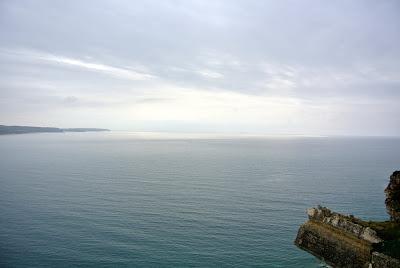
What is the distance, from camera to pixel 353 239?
25.1 metres

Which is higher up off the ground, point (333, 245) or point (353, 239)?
point (353, 239)

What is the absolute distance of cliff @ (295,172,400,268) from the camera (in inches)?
902

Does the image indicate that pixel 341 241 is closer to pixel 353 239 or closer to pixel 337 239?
pixel 337 239

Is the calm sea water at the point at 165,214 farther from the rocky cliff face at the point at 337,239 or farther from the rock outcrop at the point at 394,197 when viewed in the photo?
the rock outcrop at the point at 394,197

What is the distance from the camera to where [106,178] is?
106 meters

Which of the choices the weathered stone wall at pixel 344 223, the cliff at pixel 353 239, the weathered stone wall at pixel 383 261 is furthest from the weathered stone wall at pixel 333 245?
the weathered stone wall at pixel 383 261

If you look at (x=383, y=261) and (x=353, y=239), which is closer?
(x=383, y=261)

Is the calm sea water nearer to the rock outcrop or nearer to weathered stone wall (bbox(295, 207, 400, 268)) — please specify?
weathered stone wall (bbox(295, 207, 400, 268))

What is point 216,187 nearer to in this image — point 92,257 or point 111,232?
point 111,232

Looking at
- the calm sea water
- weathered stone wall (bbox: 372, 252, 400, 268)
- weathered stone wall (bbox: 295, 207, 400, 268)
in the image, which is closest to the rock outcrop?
weathered stone wall (bbox: 295, 207, 400, 268)

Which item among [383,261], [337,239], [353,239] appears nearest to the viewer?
[383,261]

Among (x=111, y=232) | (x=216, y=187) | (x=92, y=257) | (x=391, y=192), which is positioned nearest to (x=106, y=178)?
(x=216, y=187)

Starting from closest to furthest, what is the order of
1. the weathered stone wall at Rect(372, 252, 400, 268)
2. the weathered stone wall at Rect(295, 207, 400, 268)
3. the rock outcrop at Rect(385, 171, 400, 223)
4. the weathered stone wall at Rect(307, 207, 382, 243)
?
the weathered stone wall at Rect(372, 252, 400, 268) < the weathered stone wall at Rect(295, 207, 400, 268) < the weathered stone wall at Rect(307, 207, 382, 243) < the rock outcrop at Rect(385, 171, 400, 223)

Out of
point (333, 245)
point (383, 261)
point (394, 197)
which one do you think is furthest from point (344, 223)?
point (394, 197)
